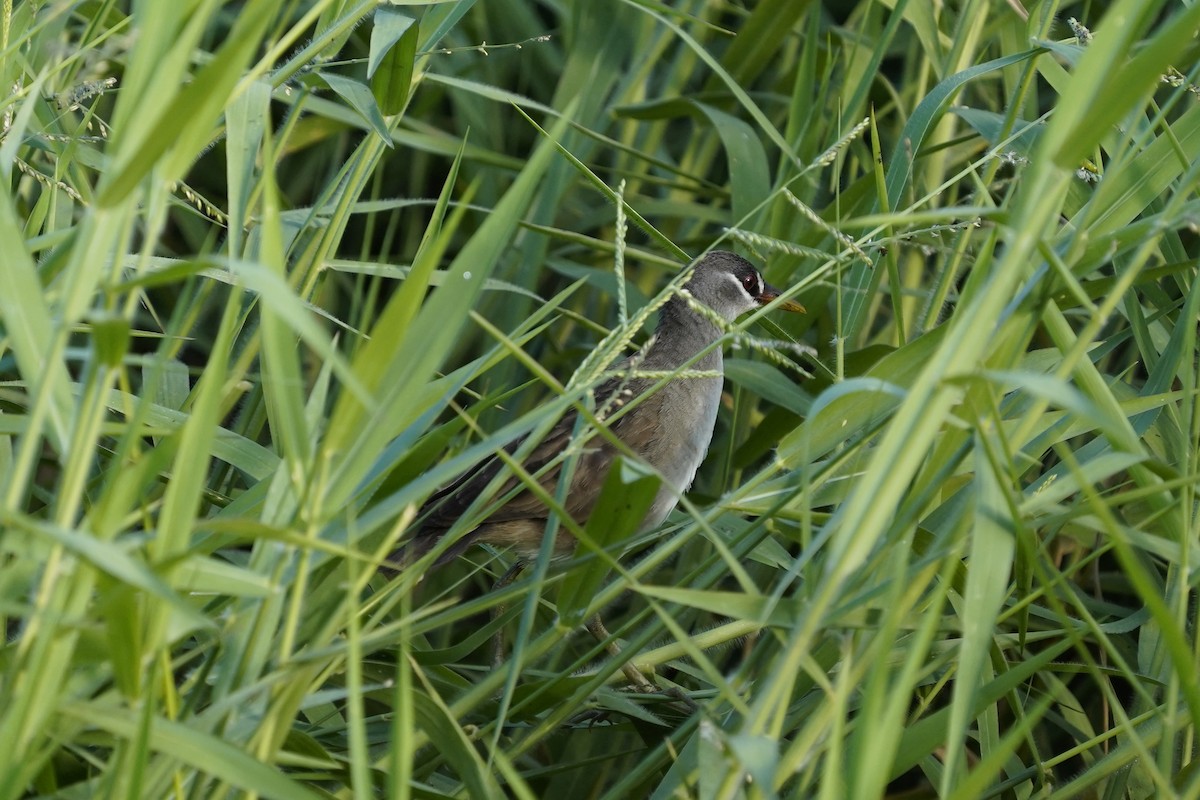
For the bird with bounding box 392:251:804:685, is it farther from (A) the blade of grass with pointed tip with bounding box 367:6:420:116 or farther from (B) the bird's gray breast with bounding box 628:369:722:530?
(A) the blade of grass with pointed tip with bounding box 367:6:420:116

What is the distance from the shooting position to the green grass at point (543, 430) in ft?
4.83

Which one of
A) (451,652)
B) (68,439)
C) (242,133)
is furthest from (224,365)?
(451,652)

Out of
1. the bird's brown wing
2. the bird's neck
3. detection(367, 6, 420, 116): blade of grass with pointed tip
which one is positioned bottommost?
the bird's brown wing

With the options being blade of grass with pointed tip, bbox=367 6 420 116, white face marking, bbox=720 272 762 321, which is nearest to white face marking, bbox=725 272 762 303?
white face marking, bbox=720 272 762 321

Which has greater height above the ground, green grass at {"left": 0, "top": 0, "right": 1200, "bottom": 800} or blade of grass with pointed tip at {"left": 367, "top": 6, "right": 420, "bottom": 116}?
blade of grass with pointed tip at {"left": 367, "top": 6, "right": 420, "bottom": 116}

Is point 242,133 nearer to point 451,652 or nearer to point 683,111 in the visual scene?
point 451,652

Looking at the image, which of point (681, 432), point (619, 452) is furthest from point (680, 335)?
point (619, 452)

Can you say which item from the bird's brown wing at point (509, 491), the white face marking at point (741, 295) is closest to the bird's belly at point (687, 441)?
the bird's brown wing at point (509, 491)

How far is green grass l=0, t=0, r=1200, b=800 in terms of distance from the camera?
147cm

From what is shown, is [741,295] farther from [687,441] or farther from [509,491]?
[509,491]

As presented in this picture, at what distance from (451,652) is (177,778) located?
0.80 m

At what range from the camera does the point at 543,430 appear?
1.89m

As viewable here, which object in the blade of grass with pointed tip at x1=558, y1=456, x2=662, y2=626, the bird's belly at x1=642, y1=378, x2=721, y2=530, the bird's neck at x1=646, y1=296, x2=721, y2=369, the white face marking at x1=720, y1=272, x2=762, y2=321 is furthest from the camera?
the white face marking at x1=720, y1=272, x2=762, y2=321

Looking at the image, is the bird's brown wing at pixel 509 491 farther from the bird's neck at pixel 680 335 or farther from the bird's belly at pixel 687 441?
the bird's neck at pixel 680 335
